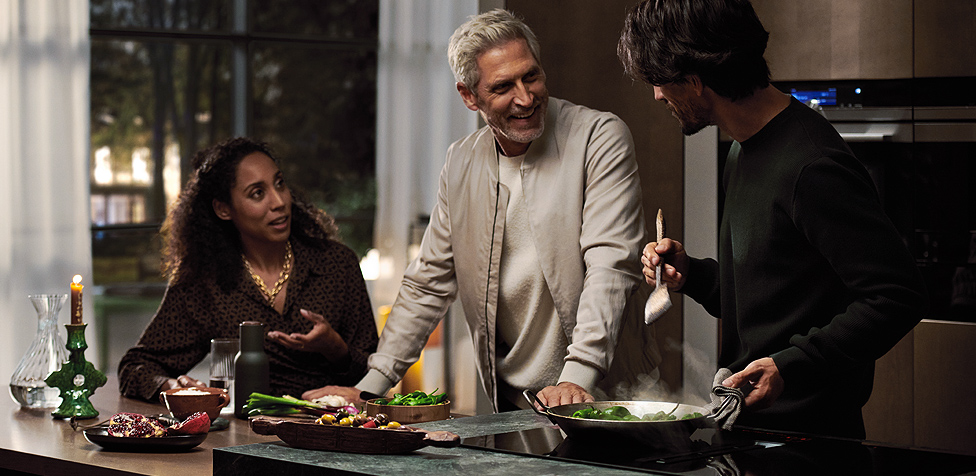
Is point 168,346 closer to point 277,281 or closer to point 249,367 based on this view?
point 277,281

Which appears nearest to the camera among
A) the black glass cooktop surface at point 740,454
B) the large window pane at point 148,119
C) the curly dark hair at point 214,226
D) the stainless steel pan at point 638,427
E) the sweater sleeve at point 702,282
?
the black glass cooktop surface at point 740,454

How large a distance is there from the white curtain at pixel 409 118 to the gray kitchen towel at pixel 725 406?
143 inches

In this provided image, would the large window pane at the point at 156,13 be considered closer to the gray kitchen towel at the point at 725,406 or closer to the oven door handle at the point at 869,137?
the oven door handle at the point at 869,137

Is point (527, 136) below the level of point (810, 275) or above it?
above

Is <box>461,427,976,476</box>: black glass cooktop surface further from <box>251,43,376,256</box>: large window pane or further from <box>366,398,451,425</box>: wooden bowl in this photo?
<box>251,43,376,256</box>: large window pane

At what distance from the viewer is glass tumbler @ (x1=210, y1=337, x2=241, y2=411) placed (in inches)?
88.8

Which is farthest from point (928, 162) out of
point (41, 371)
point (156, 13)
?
point (156, 13)

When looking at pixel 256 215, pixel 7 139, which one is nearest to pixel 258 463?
pixel 256 215

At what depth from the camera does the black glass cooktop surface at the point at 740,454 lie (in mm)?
1312

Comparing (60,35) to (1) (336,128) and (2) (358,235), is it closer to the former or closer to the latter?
(2) (358,235)

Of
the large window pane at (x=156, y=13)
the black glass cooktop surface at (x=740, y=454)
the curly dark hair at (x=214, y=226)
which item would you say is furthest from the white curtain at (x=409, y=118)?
the black glass cooktop surface at (x=740, y=454)

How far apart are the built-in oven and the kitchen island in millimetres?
1597

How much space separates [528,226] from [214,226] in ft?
2.89

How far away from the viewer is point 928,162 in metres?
2.94
